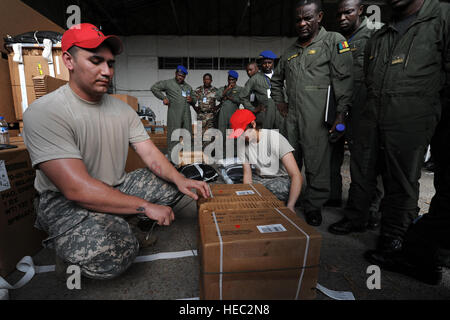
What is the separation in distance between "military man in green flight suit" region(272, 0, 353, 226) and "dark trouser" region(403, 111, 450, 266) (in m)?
0.65

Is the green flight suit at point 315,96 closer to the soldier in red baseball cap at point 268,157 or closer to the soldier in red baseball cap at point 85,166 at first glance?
the soldier in red baseball cap at point 268,157

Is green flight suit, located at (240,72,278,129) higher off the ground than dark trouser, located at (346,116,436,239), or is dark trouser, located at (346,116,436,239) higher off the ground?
green flight suit, located at (240,72,278,129)

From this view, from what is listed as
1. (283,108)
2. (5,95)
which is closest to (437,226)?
(283,108)

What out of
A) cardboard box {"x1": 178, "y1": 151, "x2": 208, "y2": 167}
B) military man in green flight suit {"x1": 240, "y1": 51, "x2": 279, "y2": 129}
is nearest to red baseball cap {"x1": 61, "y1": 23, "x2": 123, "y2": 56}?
military man in green flight suit {"x1": 240, "y1": 51, "x2": 279, "y2": 129}

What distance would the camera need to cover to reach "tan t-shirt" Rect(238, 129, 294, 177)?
5.31 ft

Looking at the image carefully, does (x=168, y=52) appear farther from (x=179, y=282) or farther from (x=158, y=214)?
(x=179, y=282)

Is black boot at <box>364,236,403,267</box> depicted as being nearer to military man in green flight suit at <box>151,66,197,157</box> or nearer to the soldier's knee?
the soldier's knee

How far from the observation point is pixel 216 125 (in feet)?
16.9

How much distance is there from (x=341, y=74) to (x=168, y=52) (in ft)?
29.4

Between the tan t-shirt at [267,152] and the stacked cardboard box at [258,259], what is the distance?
2.74ft
